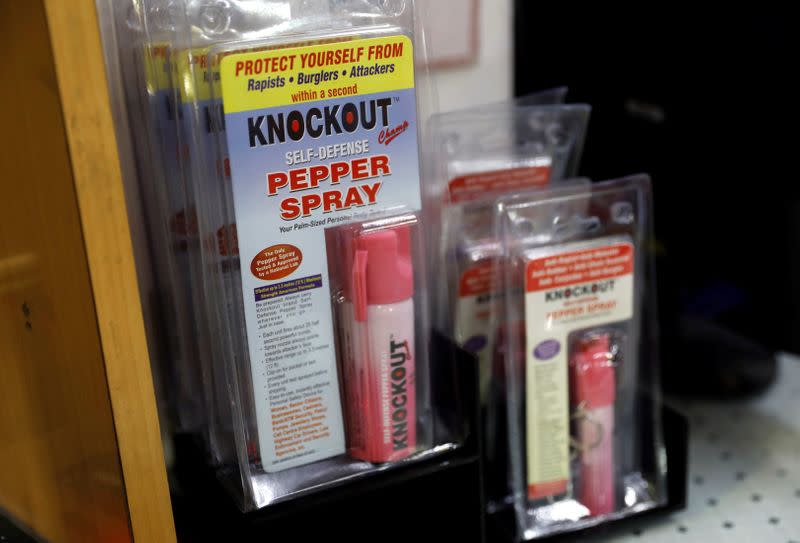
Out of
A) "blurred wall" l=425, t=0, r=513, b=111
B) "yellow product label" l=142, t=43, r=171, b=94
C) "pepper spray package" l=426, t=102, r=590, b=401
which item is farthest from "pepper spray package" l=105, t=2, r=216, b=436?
"blurred wall" l=425, t=0, r=513, b=111

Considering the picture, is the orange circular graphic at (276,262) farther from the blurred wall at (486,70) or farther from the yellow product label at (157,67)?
the blurred wall at (486,70)

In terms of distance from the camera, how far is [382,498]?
0.52 m

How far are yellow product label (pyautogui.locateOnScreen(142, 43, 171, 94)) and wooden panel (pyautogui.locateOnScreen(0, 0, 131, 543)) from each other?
0.30 ft

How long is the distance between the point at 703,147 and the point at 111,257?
1.57 feet

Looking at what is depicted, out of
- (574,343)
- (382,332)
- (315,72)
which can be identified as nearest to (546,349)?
(574,343)

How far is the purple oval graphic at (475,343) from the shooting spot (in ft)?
2.04

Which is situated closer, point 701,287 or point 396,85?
point 396,85

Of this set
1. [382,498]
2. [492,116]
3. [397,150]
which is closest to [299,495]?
[382,498]

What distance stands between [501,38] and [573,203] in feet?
0.80

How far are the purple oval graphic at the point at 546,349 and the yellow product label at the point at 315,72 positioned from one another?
0.66 feet

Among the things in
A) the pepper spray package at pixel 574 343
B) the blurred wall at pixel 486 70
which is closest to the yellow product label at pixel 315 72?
the pepper spray package at pixel 574 343

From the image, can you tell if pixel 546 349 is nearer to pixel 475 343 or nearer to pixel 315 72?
pixel 475 343

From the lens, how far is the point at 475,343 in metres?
0.63

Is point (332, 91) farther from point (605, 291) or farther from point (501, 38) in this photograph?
point (501, 38)
